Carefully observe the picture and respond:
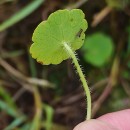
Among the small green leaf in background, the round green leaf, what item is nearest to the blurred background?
the small green leaf in background

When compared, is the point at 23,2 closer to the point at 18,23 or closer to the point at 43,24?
the point at 18,23

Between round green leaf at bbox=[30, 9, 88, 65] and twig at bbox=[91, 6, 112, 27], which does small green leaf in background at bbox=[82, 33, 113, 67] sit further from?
round green leaf at bbox=[30, 9, 88, 65]

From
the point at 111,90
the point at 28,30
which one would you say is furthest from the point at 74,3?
the point at 111,90

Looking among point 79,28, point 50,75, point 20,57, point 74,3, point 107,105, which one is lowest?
point 107,105

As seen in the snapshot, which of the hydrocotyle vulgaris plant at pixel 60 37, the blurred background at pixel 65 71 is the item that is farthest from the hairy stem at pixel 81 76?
the blurred background at pixel 65 71

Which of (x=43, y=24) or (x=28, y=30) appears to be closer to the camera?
(x=43, y=24)

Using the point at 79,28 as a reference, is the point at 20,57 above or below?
below
